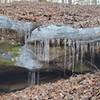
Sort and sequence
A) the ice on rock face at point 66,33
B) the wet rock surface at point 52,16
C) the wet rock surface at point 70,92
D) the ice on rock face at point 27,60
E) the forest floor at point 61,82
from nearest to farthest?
the wet rock surface at point 70,92 < the forest floor at point 61,82 < the ice on rock face at point 66,33 < the ice on rock face at point 27,60 < the wet rock surface at point 52,16

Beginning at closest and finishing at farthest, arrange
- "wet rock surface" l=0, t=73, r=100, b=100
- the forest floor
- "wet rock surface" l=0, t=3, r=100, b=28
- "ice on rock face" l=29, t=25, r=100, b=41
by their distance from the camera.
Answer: "wet rock surface" l=0, t=73, r=100, b=100 < the forest floor < "ice on rock face" l=29, t=25, r=100, b=41 < "wet rock surface" l=0, t=3, r=100, b=28

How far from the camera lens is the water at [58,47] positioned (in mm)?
10750

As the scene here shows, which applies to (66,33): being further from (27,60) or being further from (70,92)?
(70,92)

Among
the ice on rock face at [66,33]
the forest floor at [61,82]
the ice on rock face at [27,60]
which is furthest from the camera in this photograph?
the ice on rock face at [27,60]

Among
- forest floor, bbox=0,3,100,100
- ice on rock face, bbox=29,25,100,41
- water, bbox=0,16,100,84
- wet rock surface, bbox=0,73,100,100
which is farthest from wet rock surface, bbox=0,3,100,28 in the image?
wet rock surface, bbox=0,73,100,100

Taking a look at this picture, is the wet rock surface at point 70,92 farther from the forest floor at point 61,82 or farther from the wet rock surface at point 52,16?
the wet rock surface at point 52,16

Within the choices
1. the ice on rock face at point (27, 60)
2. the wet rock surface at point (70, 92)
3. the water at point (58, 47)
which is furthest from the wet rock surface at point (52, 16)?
the wet rock surface at point (70, 92)

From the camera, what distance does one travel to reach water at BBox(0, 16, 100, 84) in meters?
→ 10.8

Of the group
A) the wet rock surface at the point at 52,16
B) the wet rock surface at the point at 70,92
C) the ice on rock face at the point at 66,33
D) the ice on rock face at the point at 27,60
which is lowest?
the wet rock surface at the point at 70,92

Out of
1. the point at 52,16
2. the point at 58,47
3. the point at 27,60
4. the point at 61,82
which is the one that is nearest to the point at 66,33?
the point at 58,47

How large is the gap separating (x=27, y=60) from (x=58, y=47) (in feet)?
3.55

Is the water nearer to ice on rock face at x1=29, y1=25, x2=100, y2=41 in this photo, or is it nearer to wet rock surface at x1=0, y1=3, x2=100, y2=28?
ice on rock face at x1=29, y1=25, x2=100, y2=41

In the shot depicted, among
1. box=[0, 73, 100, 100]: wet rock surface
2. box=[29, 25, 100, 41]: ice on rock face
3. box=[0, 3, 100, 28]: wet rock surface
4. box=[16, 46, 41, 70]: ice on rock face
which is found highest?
box=[0, 3, 100, 28]: wet rock surface

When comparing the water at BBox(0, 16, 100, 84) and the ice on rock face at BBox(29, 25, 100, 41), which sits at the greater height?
the ice on rock face at BBox(29, 25, 100, 41)
